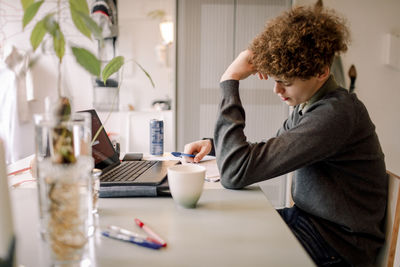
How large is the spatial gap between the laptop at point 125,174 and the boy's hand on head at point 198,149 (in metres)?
0.08

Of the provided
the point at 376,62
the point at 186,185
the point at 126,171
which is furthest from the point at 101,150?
the point at 376,62

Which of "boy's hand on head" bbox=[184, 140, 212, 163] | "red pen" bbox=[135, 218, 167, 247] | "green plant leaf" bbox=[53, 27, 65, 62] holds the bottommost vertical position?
"red pen" bbox=[135, 218, 167, 247]

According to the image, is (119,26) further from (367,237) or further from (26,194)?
(367,237)

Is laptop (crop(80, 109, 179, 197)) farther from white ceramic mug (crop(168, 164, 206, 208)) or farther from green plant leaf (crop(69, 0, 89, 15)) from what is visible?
green plant leaf (crop(69, 0, 89, 15))

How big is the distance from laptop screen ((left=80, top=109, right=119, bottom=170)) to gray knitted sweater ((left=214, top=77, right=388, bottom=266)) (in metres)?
0.42

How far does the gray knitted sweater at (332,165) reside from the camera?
87 cm

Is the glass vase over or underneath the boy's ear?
underneath

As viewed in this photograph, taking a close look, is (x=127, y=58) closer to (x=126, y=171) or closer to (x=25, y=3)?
(x=126, y=171)

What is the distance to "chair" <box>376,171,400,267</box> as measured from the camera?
0.89 metres

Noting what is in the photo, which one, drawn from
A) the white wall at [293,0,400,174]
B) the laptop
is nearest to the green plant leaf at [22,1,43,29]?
the laptop

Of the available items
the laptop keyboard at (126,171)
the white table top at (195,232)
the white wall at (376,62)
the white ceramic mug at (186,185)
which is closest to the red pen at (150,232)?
the white table top at (195,232)

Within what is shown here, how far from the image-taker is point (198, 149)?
1294 mm

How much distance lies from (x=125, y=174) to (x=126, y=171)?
48 millimetres

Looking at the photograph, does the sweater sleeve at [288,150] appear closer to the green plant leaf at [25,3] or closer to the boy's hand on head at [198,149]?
the boy's hand on head at [198,149]
